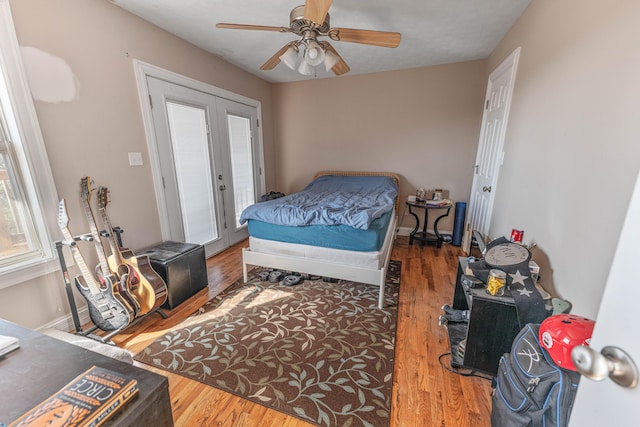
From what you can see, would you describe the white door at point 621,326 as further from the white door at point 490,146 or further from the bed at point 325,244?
the white door at point 490,146

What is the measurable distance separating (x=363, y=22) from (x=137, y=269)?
276 cm

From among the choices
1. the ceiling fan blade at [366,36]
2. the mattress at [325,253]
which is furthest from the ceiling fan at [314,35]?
the mattress at [325,253]

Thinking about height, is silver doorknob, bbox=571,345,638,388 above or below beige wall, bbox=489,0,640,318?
below

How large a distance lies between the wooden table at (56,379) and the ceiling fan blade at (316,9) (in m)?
1.82

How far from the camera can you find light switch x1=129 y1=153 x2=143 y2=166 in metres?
2.23

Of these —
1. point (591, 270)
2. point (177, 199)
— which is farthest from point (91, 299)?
point (591, 270)

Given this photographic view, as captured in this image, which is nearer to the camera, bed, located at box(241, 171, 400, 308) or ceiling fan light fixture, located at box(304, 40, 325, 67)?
ceiling fan light fixture, located at box(304, 40, 325, 67)

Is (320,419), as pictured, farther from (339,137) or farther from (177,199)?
(339,137)

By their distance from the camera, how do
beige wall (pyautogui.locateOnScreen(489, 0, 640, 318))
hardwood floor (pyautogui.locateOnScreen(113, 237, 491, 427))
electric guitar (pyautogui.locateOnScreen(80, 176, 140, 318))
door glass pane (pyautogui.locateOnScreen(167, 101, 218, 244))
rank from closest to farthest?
1. beige wall (pyautogui.locateOnScreen(489, 0, 640, 318))
2. hardwood floor (pyautogui.locateOnScreen(113, 237, 491, 427))
3. electric guitar (pyautogui.locateOnScreen(80, 176, 140, 318))
4. door glass pane (pyautogui.locateOnScreen(167, 101, 218, 244))

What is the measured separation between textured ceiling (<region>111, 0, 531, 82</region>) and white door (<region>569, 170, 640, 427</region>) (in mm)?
2296

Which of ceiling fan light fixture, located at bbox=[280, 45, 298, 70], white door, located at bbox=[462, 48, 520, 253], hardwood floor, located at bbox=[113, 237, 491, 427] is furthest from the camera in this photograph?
white door, located at bbox=[462, 48, 520, 253]

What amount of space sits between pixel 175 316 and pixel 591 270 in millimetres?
2602

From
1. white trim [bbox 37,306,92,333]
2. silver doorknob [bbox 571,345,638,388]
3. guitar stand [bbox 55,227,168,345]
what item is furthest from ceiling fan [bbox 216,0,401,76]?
white trim [bbox 37,306,92,333]

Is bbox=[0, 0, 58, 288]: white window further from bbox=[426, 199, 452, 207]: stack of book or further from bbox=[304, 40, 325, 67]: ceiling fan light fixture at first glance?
bbox=[426, 199, 452, 207]: stack of book
